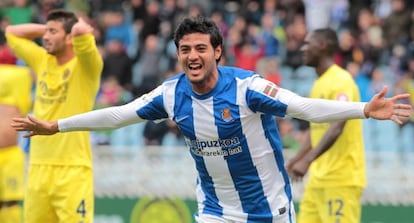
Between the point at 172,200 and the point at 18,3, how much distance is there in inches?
317

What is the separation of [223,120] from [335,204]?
3125 mm

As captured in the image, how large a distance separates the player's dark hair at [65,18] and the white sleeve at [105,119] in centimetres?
202

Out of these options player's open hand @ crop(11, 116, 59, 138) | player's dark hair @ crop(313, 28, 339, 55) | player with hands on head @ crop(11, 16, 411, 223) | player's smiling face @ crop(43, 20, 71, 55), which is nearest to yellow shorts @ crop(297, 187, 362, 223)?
player's dark hair @ crop(313, 28, 339, 55)

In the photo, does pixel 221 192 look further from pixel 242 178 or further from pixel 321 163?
pixel 321 163

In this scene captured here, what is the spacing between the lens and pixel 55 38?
32.2 ft

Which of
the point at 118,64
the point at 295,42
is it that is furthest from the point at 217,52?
the point at 118,64

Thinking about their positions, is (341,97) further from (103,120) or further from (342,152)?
(103,120)

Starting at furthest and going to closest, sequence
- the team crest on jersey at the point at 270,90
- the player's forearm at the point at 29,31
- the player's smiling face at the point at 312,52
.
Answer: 1. the player's smiling face at the point at 312,52
2. the player's forearm at the point at 29,31
3. the team crest on jersey at the point at 270,90

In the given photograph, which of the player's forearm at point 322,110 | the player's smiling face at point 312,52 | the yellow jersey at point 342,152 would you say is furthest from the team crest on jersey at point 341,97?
the player's forearm at point 322,110

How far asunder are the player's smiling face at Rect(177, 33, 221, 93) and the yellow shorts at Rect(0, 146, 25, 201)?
407cm

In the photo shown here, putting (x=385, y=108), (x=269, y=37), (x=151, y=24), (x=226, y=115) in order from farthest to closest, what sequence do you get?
(x=151, y=24), (x=269, y=37), (x=226, y=115), (x=385, y=108)

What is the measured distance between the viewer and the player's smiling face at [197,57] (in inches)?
295

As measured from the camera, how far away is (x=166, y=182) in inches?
594

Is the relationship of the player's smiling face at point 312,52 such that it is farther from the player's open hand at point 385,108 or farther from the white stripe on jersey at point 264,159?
the player's open hand at point 385,108
